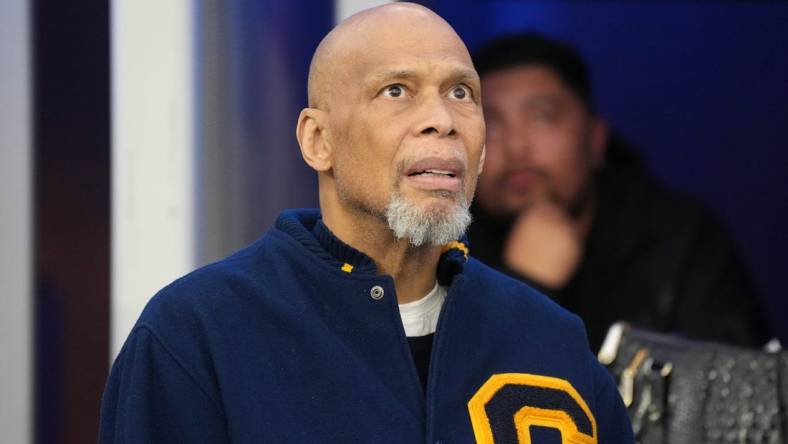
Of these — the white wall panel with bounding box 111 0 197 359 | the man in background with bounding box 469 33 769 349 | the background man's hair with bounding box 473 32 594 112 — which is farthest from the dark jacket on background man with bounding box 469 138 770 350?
the white wall panel with bounding box 111 0 197 359

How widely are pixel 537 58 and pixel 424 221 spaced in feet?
6.12

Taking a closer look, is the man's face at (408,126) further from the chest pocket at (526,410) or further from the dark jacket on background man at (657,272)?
the dark jacket on background man at (657,272)

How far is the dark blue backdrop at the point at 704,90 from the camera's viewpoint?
4.39 m

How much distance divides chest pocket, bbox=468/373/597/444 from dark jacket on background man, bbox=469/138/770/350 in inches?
51.5

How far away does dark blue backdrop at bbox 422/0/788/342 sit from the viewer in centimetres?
439

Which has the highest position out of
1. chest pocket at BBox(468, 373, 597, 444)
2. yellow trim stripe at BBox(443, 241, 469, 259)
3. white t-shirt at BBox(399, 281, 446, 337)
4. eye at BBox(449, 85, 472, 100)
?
eye at BBox(449, 85, 472, 100)

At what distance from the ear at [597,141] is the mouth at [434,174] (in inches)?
73.8

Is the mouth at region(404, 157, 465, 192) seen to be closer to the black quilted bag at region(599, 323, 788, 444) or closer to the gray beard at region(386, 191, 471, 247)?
the gray beard at region(386, 191, 471, 247)

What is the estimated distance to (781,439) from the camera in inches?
88.7

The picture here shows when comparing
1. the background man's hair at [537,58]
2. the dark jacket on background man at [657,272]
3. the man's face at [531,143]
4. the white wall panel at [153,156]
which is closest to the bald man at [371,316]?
the white wall panel at [153,156]

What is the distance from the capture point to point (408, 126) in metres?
1.75

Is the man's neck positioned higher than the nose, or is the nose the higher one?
the nose

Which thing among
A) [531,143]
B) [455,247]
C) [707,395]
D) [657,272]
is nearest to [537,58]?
[531,143]
